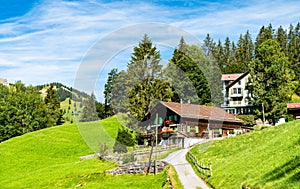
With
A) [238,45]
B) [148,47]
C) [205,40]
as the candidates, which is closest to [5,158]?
[148,47]

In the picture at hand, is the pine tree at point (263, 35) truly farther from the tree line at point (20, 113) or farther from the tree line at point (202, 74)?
the tree line at point (20, 113)

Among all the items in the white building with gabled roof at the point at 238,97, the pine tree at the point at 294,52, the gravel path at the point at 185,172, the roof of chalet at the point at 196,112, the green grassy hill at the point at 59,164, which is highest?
the pine tree at the point at 294,52

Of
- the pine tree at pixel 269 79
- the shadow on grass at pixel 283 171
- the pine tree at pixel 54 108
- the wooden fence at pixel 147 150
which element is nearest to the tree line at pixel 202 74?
the pine tree at pixel 269 79

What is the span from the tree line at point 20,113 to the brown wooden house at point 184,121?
40.6 m

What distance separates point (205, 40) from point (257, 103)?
60.2 m

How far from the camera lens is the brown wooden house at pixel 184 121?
5297 centimetres

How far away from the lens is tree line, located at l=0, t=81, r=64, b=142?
276 feet

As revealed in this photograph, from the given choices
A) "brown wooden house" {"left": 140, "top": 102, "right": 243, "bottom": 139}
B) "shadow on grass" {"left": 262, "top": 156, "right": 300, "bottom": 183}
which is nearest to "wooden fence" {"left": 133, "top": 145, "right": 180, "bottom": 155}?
"brown wooden house" {"left": 140, "top": 102, "right": 243, "bottom": 139}

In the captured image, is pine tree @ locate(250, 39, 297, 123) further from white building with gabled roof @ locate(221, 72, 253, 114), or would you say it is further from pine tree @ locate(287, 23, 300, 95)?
pine tree @ locate(287, 23, 300, 95)

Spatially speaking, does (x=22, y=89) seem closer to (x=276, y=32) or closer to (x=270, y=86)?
(x=270, y=86)

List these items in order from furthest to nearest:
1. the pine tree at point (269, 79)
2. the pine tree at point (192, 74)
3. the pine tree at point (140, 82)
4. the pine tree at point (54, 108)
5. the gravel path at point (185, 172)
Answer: the pine tree at point (54, 108) → the pine tree at point (269, 79) → the pine tree at point (192, 74) → the pine tree at point (140, 82) → the gravel path at point (185, 172)

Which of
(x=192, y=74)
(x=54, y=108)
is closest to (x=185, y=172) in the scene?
(x=192, y=74)

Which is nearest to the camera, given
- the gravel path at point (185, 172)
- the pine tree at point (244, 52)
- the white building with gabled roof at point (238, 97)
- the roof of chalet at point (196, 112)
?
the gravel path at point (185, 172)

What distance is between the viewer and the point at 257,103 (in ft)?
259
